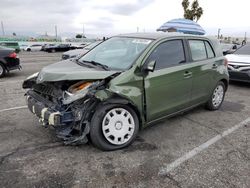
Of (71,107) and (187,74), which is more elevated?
(187,74)

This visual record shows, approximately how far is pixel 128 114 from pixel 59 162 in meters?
1.10

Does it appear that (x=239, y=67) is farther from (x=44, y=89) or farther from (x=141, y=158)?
(x=44, y=89)

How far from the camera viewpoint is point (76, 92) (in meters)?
3.08

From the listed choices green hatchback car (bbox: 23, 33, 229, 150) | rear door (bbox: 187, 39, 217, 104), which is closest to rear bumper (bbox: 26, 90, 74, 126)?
green hatchback car (bbox: 23, 33, 229, 150)

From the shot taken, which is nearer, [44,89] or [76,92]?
[76,92]

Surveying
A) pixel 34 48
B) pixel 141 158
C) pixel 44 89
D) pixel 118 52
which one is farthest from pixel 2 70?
pixel 34 48

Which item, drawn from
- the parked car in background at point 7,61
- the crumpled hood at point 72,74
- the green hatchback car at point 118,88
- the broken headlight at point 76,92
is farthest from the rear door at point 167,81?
the parked car in background at point 7,61

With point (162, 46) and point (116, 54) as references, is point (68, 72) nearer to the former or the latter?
point (116, 54)

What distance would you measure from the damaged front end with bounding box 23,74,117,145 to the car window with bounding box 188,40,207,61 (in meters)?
1.81

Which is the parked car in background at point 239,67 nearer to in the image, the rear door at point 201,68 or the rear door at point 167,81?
the rear door at point 201,68

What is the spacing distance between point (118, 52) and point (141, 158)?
1.74 meters

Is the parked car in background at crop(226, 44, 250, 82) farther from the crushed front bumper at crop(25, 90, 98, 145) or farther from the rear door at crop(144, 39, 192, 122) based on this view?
the crushed front bumper at crop(25, 90, 98, 145)

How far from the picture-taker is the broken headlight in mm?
2977

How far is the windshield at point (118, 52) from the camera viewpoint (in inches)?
140
